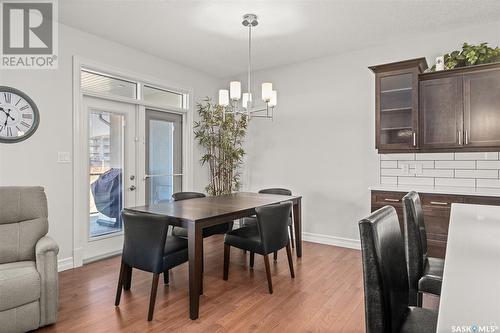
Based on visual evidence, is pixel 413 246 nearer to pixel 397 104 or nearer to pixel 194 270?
pixel 194 270

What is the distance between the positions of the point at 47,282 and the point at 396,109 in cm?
390

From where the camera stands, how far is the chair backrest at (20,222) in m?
2.41

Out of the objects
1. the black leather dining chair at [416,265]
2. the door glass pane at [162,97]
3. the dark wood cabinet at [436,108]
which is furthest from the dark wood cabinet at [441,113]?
the door glass pane at [162,97]

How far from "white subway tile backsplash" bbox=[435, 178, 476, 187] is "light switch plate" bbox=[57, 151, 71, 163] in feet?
14.4

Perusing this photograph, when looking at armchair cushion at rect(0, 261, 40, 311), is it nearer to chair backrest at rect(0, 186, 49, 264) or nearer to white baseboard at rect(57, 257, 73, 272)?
chair backrest at rect(0, 186, 49, 264)

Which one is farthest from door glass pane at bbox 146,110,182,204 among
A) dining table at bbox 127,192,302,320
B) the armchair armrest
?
the armchair armrest

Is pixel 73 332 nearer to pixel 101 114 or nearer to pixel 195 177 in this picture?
pixel 101 114

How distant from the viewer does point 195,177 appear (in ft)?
17.0

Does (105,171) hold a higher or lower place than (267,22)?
lower

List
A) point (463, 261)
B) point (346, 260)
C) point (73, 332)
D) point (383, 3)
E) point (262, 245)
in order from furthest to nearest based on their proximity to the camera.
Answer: point (346, 260) < point (383, 3) < point (262, 245) < point (73, 332) < point (463, 261)

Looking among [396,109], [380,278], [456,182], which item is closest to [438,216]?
[456,182]

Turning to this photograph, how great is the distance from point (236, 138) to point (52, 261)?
3524 millimetres

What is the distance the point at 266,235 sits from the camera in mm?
2826

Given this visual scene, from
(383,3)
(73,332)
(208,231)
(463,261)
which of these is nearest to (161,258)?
(73,332)
